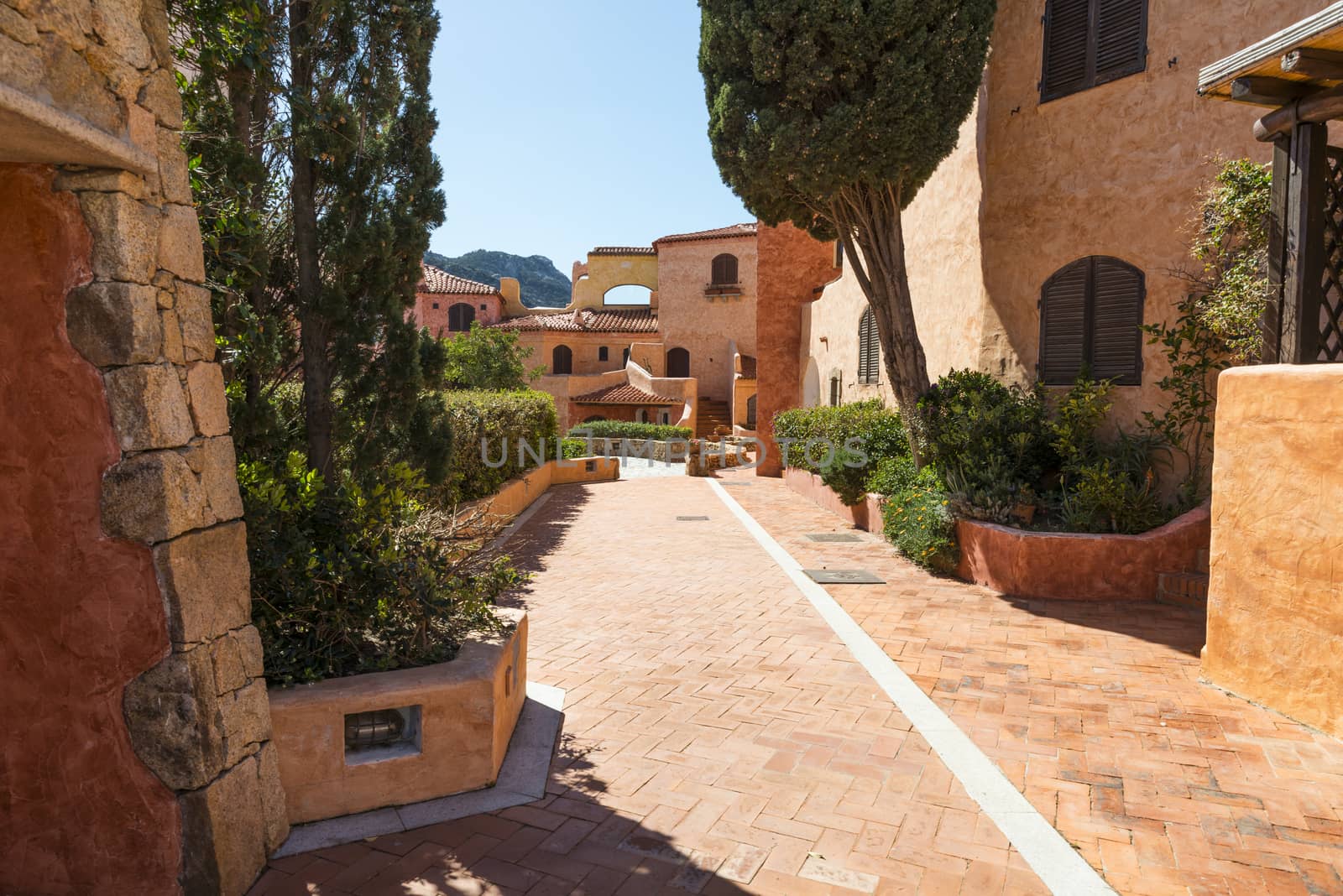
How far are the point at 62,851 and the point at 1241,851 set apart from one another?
5205 millimetres

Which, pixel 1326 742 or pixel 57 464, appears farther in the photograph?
pixel 1326 742

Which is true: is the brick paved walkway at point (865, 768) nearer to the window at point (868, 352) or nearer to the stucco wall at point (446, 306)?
the window at point (868, 352)

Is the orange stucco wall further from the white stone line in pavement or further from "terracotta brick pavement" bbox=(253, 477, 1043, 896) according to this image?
"terracotta brick pavement" bbox=(253, 477, 1043, 896)

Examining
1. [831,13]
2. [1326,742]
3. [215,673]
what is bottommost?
[1326,742]

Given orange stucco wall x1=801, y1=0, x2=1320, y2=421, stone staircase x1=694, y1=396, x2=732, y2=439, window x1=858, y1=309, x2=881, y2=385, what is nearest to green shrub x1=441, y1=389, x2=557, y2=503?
window x1=858, y1=309, x2=881, y2=385

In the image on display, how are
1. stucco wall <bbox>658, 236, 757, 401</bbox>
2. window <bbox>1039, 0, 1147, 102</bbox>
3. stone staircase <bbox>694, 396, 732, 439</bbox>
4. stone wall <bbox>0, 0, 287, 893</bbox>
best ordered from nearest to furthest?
stone wall <bbox>0, 0, 287, 893</bbox>
window <bbox>1039, 0, 1147, 102</bbox>
stone staircase <bbox>694, 396, 732, 439</bbox>
stucco wall <bbox>658, 236, 757, 401</bbox>

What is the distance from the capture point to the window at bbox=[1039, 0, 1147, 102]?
28.7 ft

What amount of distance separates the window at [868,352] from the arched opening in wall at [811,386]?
315 centimetres

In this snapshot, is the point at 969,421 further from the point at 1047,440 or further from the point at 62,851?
the point at 62,851

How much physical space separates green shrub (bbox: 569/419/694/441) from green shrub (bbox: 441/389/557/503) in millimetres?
11768

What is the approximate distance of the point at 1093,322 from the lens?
9.21 m

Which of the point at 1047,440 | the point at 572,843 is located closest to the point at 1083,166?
the point at 1047,440

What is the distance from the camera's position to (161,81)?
10.2 feet

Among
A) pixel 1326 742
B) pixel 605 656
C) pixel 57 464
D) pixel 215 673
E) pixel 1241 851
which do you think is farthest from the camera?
pixel 605 656
